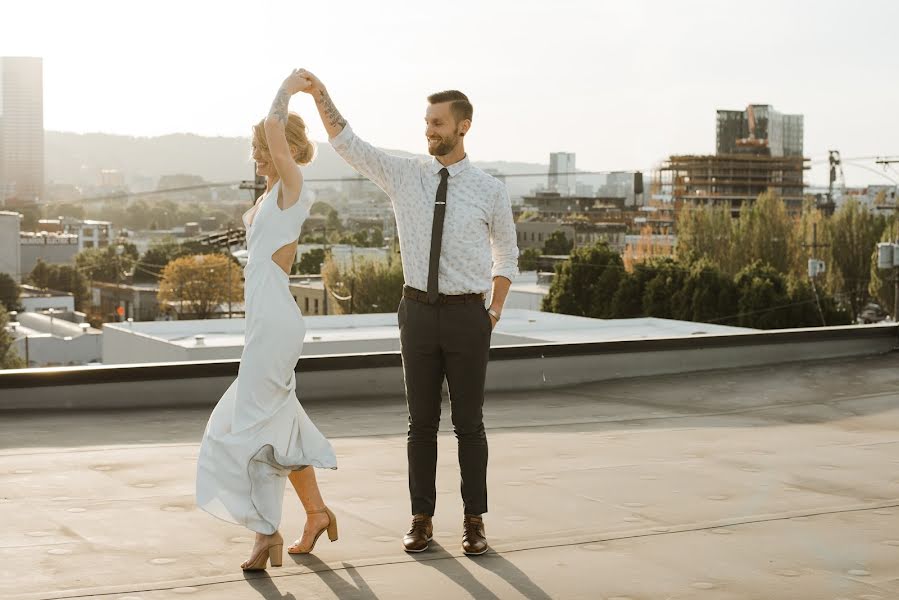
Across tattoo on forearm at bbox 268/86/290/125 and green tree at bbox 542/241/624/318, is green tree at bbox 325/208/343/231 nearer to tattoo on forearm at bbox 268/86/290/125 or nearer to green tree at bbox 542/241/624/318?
green tree at bbox 542/241/624/318

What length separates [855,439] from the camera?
657 centimetres

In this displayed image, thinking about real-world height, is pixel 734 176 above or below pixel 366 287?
above

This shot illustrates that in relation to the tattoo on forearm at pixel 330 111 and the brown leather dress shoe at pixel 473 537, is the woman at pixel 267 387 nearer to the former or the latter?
the tattoo on forearm at pixel 330 111

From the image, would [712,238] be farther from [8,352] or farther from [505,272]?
[505,272]

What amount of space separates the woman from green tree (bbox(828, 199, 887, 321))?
63682mm

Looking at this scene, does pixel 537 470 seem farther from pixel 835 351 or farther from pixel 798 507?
pixel 835 351

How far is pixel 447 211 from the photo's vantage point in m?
4.13

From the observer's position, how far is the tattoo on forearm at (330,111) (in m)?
4.03

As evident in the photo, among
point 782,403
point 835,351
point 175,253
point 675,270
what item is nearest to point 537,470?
point 782,403

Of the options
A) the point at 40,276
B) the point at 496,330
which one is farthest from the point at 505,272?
the point at 40,276

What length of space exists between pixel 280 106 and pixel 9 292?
3575 inches

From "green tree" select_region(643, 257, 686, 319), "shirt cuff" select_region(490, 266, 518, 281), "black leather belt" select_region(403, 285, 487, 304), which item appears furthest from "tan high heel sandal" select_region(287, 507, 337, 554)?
"green tree" select_region(643, 257, 686, 319)

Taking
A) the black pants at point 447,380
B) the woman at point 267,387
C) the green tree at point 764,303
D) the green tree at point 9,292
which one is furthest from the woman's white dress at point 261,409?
the green tree at point 9,292

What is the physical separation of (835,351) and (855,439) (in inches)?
149
